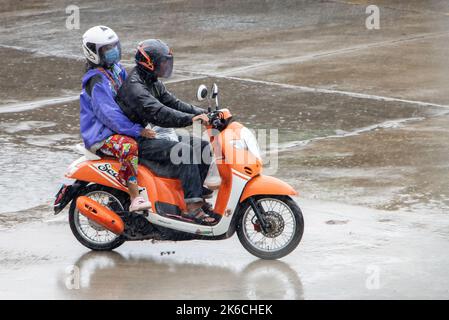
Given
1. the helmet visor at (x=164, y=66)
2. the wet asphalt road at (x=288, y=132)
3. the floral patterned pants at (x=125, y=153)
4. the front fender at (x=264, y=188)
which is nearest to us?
the wet asphalt road at (x=288, y=132)

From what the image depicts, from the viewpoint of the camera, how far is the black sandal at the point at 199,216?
306 inches

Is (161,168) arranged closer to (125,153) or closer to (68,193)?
(125,153)

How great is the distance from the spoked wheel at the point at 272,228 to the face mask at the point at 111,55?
1513 millimetres

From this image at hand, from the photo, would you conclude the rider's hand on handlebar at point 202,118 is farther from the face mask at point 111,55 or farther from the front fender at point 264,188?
the face mask at point 111,55

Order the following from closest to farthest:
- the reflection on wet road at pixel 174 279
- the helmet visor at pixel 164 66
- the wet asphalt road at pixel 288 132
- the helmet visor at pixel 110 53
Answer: the reflection on wet road at pixel 174 279 → the wet asphalt road at pixel 288 132 → the helmet visor at pixel 164 66 → the helmet visor at pixel 110 53

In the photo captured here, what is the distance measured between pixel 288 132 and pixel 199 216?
387 cm

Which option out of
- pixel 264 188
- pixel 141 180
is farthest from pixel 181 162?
pixel 264 188

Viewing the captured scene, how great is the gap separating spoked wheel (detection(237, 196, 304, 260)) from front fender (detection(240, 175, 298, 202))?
91mm

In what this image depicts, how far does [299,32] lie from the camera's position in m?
17.2

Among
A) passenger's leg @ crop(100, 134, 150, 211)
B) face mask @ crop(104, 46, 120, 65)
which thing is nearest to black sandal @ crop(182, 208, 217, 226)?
passenger's leg @ crop(100, 134, 150, 211)

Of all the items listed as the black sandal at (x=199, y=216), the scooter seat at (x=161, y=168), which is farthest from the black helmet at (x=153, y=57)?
the black sandal at (x=199, y=216)

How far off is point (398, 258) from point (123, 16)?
1216cm

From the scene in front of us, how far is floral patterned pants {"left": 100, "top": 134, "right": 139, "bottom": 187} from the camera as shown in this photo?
305 inches

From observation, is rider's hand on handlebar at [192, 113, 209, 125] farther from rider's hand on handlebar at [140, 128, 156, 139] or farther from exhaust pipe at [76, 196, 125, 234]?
exhaust pipe at [76, 196, 125, 234]
